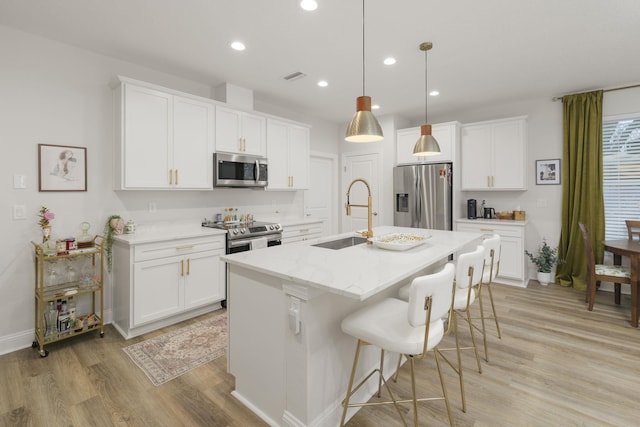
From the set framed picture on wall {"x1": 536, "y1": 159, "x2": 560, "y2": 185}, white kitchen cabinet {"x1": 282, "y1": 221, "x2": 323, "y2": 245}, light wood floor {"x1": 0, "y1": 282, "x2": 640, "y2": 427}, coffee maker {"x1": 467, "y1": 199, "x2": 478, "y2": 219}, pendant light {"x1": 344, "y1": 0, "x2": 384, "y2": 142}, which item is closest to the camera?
light wood floor {"x1": 0, "y1": 282, "x2": 640, "y2": 427}

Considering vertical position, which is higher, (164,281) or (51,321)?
(164,281)

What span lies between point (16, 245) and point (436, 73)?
4.48 m

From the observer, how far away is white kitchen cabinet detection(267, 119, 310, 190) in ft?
14.3

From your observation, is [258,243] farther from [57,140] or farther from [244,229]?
[57,140]

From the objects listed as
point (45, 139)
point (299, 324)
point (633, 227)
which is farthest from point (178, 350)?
point (633, 227)

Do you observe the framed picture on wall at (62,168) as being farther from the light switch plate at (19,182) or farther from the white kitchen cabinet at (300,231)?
the white kitchen cabinet at (300,231)

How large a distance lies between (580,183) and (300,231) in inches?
152

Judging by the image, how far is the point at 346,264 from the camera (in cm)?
183

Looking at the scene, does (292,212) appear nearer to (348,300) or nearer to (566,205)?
(348,300)

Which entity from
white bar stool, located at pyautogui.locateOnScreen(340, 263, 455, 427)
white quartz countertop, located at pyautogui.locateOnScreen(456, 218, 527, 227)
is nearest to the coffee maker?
Answer: white quartz countertop, located at pyautogui.locateOnScreen(456, 218, 527, 227)

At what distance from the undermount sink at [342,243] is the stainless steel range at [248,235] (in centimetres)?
129

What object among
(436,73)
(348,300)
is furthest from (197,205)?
(436,73)

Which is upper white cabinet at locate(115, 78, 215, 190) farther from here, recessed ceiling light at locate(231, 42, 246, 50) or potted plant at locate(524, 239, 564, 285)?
potted plant at locate(524, 239, 564, 285)

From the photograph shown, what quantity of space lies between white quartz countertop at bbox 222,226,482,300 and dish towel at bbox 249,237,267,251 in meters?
1.31
